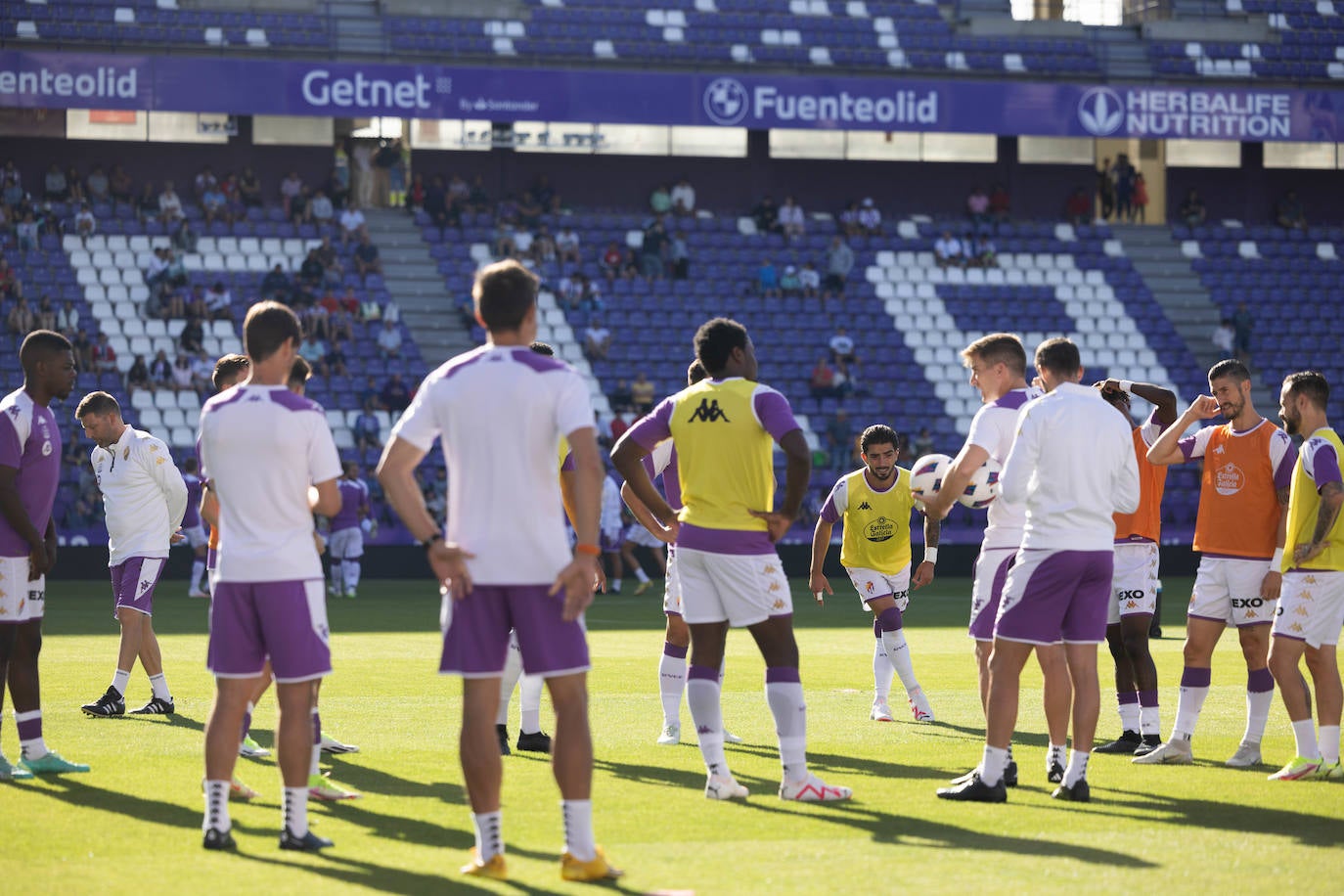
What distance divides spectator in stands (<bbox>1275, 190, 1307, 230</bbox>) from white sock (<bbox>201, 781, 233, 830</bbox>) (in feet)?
119

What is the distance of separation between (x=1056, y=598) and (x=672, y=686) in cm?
324

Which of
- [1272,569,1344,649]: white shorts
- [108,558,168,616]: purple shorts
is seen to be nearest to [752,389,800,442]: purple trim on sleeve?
[1272,569,1344,649]: white shorts

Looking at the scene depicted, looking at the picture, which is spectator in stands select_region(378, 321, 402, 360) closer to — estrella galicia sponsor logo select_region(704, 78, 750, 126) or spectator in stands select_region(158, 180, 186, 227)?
spectator in stands select_region(158, 180, 186, 227)

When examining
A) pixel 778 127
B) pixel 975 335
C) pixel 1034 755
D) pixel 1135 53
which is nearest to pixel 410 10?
pixel 778 127

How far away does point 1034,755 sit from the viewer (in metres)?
10.0

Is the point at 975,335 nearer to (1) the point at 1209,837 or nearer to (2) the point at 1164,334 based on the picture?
(2) the point at 1164,334

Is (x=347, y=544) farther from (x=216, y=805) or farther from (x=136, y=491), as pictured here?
(x=216, y=805)

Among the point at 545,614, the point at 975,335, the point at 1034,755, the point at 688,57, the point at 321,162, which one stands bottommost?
the point at 1034,755

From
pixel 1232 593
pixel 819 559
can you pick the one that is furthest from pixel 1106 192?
pixel 1232 593

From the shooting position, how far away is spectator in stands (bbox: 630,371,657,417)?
3005 centimetres

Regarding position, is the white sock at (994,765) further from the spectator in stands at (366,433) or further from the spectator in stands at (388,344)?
the spectator in stands at (388,344)

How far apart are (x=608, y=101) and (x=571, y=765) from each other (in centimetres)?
2945

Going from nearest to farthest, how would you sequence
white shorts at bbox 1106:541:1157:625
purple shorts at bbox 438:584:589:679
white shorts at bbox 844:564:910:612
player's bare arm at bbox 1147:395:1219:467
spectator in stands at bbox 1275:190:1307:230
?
purple shorts at bbox 438:584:589:679 → player's bare arm at bbox 1147:395:1219:467 → white shorts at bbox 1106:541:1157:625 → white shorts at bbox 844:564:910:612 → spectator in stands at bbox 1275:190:1307:230

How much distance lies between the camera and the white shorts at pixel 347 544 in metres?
24.5
